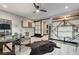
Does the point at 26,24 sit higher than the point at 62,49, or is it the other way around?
the point at 26,24

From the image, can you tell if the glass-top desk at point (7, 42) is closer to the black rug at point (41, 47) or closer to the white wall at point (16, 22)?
the white wall at point (16, 22)

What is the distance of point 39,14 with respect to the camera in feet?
6.62

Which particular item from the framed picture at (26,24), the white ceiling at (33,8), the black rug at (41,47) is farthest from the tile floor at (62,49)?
the white ceiling at (33,8)

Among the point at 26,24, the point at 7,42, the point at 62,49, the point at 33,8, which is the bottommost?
the point at 62,49

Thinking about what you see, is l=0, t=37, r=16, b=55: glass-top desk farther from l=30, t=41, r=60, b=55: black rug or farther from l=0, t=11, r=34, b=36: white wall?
l=30, t=41, r=60, b=55: black rug

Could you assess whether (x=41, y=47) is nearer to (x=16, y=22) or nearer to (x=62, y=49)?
(x=62, y=49)

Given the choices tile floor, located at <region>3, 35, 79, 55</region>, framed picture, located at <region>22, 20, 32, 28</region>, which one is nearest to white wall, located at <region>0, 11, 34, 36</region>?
framed picture, located at <region>22, 20, 32, 28</region>

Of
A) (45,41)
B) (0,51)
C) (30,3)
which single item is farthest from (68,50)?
(0,51)

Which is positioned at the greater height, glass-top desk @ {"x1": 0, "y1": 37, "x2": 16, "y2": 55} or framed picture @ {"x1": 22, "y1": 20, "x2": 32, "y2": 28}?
framed picture @ {"x1": 22, "y1": 20, "x2": 32, "y2": 28}

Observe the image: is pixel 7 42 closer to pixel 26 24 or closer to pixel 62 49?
pixel 26 24

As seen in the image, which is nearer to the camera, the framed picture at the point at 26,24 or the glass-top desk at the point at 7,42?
the glass-top desk at the point at 7,42

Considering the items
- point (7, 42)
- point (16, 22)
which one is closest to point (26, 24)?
point (16, 22)

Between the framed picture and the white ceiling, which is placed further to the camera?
the framed picture
